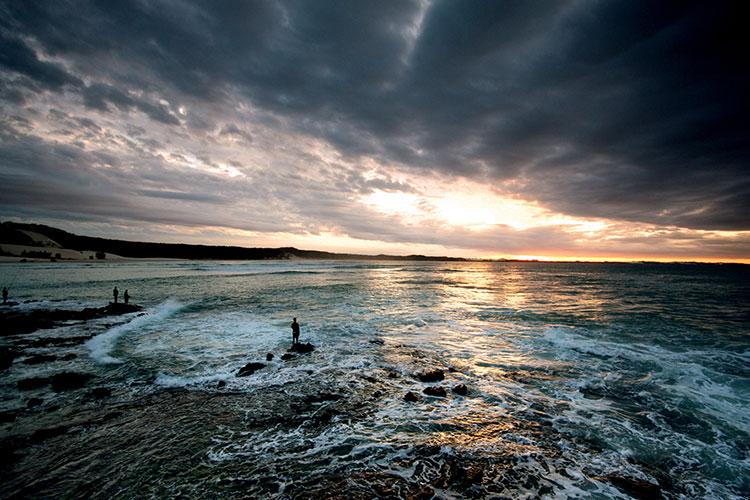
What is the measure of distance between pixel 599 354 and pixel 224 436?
53.0 feet

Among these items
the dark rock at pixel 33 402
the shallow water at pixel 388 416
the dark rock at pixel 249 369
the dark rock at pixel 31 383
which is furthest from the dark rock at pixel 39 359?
the dark rock at pixel 249 369

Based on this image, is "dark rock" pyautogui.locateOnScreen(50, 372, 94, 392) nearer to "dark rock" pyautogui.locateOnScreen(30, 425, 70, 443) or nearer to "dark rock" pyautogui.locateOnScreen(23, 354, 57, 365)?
"dark rock" pyautogui.locateOnScreen(23, 354, 57, 365)

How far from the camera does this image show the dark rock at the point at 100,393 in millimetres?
9322

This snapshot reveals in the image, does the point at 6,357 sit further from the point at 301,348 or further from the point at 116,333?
the point at 301,348

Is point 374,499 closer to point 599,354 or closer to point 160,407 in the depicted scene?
point 160,407

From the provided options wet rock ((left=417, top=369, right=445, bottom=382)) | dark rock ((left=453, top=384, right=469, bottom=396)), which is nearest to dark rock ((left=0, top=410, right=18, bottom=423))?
wet rock ((left=417, top=369, right=445, bottom=382))

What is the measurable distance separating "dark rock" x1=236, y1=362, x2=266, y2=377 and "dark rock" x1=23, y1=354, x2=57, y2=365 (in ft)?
27.3

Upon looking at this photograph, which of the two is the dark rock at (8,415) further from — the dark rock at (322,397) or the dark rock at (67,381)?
the dark rock at (322,397)

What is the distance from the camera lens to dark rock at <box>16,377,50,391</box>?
9859 millimetres

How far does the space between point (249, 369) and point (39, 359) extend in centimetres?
901

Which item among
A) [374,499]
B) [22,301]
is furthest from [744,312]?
[22,301]

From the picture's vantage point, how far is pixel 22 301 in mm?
27906

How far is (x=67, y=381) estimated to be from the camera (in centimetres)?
1031

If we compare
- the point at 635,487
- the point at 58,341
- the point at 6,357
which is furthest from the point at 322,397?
the point at 58,341
